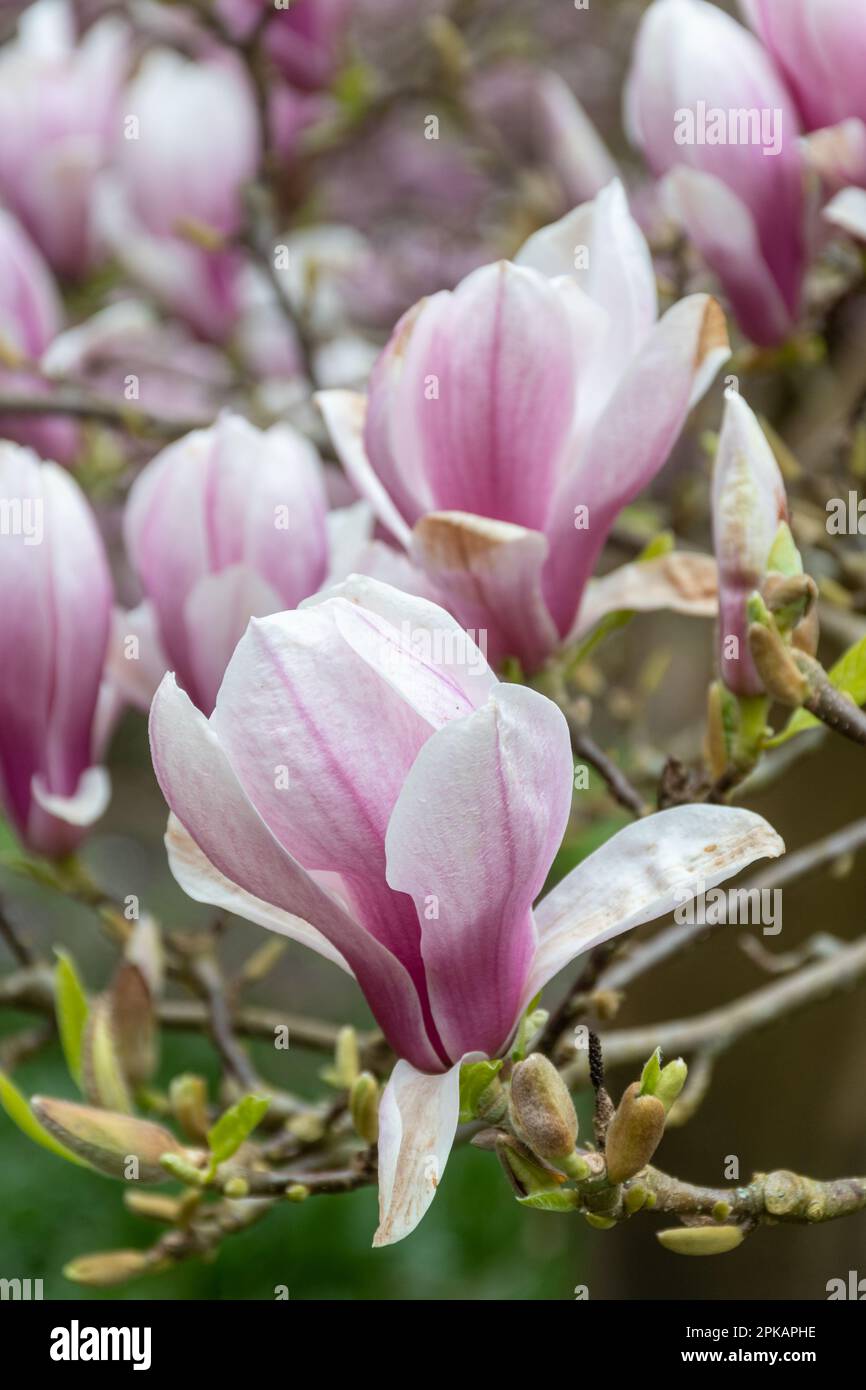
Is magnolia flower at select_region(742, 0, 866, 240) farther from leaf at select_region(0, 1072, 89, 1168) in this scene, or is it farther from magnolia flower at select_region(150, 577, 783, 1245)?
leaf at select_region(0, 1072, 89, 1168)

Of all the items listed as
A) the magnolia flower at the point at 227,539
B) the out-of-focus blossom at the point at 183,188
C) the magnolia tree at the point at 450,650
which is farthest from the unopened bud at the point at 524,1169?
the out-of-focus blossom at the point at 183,188

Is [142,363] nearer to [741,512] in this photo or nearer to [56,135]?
[56,135]

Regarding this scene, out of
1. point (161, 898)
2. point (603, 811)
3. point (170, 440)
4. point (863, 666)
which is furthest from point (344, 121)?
point (161, 898)

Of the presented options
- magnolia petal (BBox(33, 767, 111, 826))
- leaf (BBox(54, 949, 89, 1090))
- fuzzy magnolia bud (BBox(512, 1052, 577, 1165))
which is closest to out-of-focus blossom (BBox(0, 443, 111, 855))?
magnolia petal (BBox(33, 767, 111, 826))

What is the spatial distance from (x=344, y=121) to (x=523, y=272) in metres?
0.85

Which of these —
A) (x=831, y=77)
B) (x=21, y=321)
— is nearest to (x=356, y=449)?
(x=831, y=77)

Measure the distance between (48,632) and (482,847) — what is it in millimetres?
314

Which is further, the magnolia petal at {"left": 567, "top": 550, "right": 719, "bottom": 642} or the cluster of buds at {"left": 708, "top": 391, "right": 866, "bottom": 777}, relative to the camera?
the magnolia petal at {"left": 567, "top": 550, "right": 719, "bottom": 642}

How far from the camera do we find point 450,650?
416 mm

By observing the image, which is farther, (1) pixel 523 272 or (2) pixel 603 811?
(2) pixel 603 811

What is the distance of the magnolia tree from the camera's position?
41 centimetres

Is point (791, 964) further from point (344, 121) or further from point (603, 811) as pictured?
point (344, 121)

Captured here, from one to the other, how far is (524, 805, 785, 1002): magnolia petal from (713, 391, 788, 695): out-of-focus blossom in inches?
3.5

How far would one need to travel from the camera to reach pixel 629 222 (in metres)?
0.57
